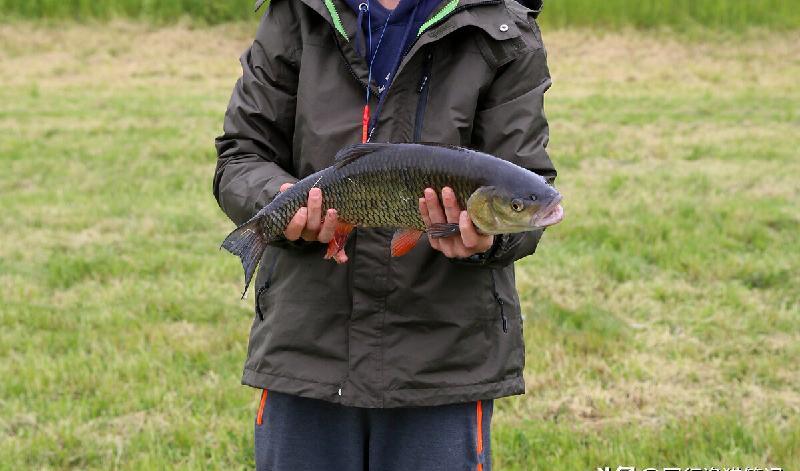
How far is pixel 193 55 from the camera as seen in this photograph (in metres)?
20.4

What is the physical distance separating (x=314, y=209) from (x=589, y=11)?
69.1 feet

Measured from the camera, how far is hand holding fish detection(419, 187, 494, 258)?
231cm

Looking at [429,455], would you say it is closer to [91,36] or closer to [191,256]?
[191,256]

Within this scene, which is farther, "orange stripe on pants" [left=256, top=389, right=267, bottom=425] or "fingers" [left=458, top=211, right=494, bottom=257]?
"orange stripe on pants" [left=256, top=389, right=267, bottom=425]

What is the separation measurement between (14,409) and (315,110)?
115 inches

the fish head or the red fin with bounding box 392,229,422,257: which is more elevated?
the fish head

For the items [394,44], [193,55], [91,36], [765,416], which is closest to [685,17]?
[193,55]

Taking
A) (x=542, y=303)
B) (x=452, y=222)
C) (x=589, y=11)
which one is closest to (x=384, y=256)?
(x=452, y=222)

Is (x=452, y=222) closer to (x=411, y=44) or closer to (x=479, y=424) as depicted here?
(x=411, y=44)

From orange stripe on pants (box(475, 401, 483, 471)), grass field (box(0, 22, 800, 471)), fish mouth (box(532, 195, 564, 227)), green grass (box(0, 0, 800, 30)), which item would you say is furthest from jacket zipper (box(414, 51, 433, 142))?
green grass (box(0, 0, 800, 30))

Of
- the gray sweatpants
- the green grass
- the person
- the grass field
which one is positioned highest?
the person

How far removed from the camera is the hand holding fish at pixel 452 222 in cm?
231

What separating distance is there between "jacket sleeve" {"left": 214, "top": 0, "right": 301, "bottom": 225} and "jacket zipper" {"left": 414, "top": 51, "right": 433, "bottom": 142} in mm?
350

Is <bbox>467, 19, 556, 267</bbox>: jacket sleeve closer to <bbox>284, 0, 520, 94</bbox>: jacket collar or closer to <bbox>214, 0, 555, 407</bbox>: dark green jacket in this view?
<bbox>214, 0, 555, 407</bbox>: dark green jacket
